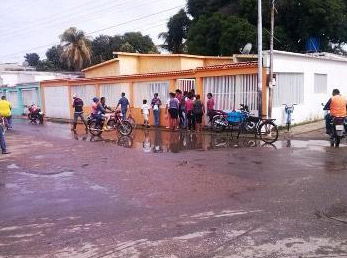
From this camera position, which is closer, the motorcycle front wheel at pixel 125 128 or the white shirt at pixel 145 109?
the motorcycle front wheel at pixel 125 128

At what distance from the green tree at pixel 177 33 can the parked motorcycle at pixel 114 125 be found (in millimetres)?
23660

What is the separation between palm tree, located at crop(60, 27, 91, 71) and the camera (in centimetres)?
4559

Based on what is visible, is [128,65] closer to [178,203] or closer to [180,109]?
[180,109]

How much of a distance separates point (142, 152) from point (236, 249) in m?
8.35

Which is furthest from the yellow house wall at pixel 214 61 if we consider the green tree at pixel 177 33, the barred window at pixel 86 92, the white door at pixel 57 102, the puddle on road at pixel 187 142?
the green tree at pixel 177 33

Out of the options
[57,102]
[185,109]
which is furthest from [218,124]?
[57,102]

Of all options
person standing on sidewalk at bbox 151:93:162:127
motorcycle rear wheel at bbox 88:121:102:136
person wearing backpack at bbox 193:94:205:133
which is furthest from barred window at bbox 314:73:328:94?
motorcycle rear wheel at bbox 88:121:102:136

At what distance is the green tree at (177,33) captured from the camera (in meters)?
40.9

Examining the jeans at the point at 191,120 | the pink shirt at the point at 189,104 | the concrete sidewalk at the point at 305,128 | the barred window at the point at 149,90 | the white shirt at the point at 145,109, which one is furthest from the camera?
the barred window at the point at 149,90

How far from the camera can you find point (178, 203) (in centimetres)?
724

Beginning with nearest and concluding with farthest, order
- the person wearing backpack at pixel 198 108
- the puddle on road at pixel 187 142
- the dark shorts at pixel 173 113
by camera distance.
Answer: the puddle on road at pixel 187 142 < the person wearing backpack at pixel 198 108 < the dark shorts at pixel 173 113

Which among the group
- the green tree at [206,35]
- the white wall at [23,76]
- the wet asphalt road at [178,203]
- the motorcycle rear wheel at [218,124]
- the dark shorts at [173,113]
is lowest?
the wet asphalt road at [178,203]

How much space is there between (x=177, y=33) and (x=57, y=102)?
15.9 m

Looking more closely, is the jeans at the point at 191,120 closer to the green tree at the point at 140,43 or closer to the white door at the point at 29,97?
the white door at the point at 29,97
